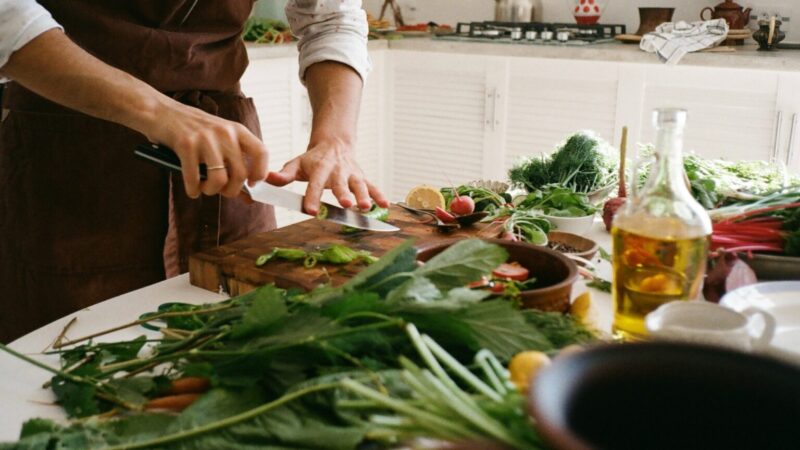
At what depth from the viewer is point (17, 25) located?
1185 mm

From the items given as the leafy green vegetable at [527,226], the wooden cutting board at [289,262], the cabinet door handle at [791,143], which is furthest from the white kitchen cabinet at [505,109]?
the wooden cutting board at [289,262]

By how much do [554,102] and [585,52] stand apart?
26 centimetres

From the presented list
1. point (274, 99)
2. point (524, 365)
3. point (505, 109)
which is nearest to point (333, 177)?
point (524, 365)

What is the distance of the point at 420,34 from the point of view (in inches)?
163

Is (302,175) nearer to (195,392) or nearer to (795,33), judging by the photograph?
(195,392)

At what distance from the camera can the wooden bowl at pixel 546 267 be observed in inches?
34.3

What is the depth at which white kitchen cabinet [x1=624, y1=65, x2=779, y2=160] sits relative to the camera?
3.15m

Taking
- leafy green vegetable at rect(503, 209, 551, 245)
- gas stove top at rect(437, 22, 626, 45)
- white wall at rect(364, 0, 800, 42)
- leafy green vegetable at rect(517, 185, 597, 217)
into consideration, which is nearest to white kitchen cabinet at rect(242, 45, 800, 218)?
gas stove top at rect(437, 22, 626, 45)

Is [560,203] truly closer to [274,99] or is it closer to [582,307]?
[582,307]

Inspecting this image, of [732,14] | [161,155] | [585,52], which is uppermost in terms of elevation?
[732,14]

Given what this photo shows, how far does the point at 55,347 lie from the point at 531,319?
1.73 ft

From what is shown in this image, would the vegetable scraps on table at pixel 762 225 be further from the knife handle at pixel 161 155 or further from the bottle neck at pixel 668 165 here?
the knife handle at pixel 161 155

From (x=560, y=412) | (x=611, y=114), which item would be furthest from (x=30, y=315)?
(x=611, y=114)

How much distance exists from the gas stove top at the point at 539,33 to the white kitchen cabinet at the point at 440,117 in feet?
0.46
